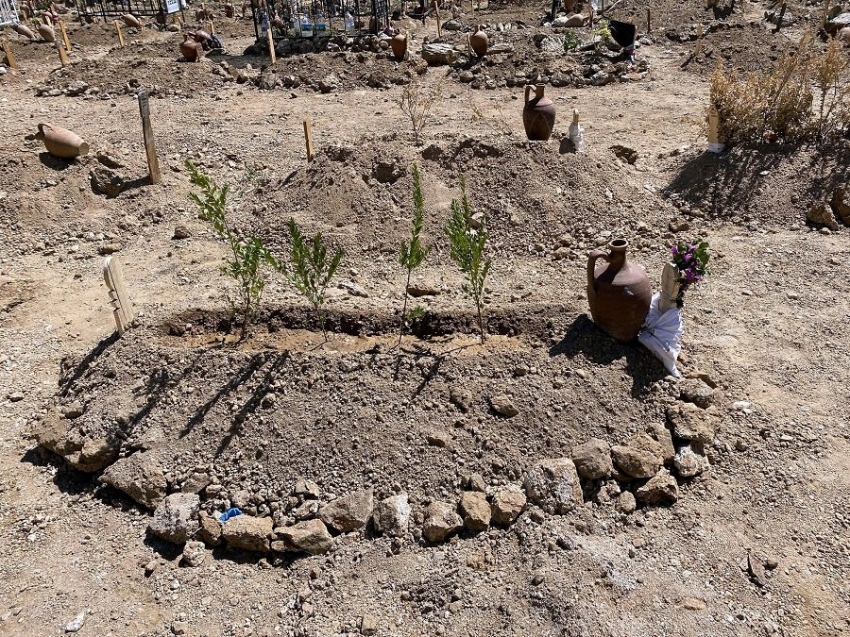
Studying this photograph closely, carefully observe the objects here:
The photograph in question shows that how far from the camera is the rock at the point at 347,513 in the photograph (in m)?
4.86

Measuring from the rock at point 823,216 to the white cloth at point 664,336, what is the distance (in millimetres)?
4164

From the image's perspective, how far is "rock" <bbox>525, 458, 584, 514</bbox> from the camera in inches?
191

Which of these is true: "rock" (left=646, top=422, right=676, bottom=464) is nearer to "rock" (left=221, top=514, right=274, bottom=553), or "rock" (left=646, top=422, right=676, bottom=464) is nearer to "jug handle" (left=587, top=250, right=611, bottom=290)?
"jug handle" (left=587, top=250, right=611, bottom=290)

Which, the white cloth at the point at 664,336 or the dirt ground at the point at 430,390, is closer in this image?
the dirt ground at the point at 430,390

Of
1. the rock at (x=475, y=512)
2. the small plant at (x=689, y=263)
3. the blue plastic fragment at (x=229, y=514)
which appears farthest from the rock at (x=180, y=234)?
the small plant at (x=689, y=263)

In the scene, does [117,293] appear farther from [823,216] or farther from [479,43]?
[479,43]

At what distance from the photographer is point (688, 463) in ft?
16.8

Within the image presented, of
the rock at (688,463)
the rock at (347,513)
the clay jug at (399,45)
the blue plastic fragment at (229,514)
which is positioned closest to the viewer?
the rock at (347,513)

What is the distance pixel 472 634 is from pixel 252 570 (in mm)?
1635

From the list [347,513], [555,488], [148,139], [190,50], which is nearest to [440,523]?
[347,513]

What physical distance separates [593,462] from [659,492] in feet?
1.72

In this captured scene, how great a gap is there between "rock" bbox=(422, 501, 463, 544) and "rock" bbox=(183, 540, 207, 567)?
5.31 ft

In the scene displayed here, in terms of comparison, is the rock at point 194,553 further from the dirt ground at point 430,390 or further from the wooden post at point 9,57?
the wooden post at point 9,57

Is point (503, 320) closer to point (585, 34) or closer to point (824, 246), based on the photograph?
point (824, 246)
